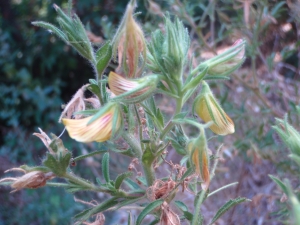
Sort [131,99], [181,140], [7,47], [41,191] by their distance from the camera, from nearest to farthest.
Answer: [131,99], [181,140], [41,191], [7,47]

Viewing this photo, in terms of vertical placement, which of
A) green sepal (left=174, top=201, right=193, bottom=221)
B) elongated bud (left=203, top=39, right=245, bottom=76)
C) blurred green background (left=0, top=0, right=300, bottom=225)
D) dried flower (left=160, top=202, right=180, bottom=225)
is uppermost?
elongated bud (left=203, top=39, right=245, bottom=76)

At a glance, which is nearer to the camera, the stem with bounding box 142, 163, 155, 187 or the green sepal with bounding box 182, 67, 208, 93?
the green sepal with bounding box 182, 67, 208, 93

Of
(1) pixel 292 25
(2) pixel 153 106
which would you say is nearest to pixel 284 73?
(1) pixel 292 25

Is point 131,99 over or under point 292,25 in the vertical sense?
over

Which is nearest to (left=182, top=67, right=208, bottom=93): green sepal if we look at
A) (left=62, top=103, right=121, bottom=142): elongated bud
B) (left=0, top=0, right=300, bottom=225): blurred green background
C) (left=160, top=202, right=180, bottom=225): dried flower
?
(left=62, top=103, right=121, bottom=142): elongated bud

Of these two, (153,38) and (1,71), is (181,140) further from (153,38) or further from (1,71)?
(1,71)

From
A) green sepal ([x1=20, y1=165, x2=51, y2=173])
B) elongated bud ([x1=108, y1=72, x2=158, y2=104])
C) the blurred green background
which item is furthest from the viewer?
the blurred green background

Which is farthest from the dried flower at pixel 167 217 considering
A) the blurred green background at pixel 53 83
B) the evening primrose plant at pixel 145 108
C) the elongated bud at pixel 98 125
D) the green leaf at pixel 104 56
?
the blurred green background at pixel 53 83

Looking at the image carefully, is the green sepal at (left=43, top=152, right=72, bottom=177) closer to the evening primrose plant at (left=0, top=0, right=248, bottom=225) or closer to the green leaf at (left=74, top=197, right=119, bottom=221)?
the evening primrose plant at (left=0, top=0, right=248, bottom=225)
